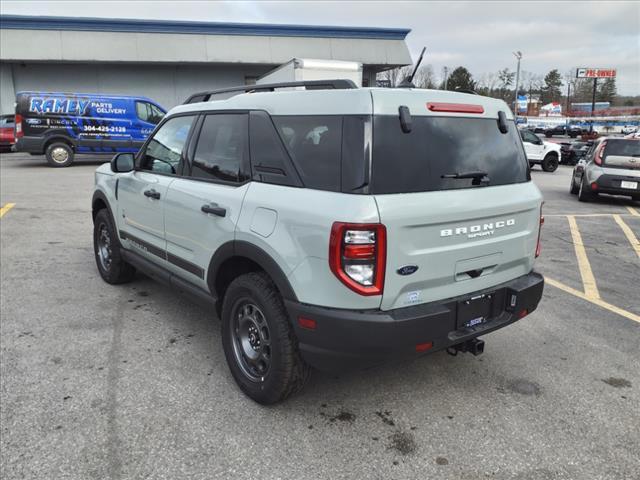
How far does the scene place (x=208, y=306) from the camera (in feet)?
11.5

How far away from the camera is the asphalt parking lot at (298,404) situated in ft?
8.38

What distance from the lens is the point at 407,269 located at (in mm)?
2572

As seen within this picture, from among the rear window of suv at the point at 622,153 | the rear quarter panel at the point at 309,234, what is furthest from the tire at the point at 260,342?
the rear window of suv at the point at 622,153

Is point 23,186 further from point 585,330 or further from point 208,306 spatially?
point 585,330

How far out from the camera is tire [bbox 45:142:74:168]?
16.5 metres

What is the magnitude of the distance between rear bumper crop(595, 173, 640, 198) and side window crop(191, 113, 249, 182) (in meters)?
10.3

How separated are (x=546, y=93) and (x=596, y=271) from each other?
111847mm

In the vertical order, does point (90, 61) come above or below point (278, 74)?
above

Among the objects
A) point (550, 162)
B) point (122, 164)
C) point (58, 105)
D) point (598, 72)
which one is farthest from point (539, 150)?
point (598, 72)

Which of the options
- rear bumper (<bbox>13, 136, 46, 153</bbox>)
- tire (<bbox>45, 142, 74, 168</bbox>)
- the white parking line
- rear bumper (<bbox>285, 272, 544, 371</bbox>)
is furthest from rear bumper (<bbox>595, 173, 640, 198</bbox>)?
rear bumper (<bbox>13, 136, 46, 153</bbox>)

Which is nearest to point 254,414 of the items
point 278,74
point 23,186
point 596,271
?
point 596,271

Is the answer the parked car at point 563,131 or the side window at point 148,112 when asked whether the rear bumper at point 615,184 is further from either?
the parked car at point 563,131

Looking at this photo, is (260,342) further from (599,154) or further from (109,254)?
(599,154)

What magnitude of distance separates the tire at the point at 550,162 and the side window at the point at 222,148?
1922cm
